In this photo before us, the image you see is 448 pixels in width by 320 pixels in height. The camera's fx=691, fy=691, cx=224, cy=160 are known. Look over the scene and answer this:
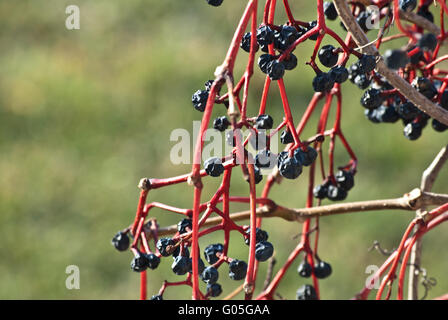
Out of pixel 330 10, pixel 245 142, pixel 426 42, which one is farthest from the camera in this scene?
pixel 330 10

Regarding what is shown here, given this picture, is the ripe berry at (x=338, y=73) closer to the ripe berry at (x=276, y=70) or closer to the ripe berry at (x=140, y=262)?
the ripe berry at (x=276, y=70)

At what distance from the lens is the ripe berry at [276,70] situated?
2.50 ft

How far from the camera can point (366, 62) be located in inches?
31.4

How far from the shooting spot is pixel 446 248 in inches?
93.4

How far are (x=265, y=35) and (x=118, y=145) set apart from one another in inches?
78.9

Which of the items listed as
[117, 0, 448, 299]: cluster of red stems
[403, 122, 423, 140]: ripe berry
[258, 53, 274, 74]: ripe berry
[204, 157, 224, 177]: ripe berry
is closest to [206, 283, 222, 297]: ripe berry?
[117, 0, 448, 299]: cluster of red stems

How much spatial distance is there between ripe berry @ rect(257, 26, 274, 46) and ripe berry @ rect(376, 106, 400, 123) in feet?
1.24

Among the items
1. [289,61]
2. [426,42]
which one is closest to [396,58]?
[426,42]

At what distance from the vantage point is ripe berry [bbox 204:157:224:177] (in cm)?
79

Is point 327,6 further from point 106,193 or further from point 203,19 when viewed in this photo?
point 203,19

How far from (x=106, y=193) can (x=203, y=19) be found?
3.09ft

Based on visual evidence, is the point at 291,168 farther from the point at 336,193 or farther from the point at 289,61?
the point at 336,193

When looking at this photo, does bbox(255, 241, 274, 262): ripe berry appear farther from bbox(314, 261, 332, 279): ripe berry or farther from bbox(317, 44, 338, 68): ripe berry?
bbox(314, 261, 332, 279): ripe berry

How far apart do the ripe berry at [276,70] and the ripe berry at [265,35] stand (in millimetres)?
32
